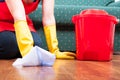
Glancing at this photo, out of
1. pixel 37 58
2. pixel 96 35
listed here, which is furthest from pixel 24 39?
pixel 96 35

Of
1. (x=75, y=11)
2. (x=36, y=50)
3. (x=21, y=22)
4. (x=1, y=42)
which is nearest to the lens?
(x=36, y=50)

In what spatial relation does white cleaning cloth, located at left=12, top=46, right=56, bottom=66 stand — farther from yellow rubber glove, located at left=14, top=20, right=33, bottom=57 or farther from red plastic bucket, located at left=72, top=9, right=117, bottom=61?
red plastic bucket, located at left=72, top=9, right=117, bottom=61

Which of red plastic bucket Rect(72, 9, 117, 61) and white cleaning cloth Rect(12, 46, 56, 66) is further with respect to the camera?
red plastic bucket Rect(72, 9, 117, 61)

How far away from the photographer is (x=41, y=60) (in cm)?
105

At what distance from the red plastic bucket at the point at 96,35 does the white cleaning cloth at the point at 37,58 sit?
396mm

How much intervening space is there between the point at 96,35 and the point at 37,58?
466 millimetres

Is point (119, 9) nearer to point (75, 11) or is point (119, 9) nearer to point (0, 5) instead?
point (75, 11)

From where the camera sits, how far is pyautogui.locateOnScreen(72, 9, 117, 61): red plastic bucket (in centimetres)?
140

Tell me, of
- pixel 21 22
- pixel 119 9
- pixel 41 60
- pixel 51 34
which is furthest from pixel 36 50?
pixel 119 9

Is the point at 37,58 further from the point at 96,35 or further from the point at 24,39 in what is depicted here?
the point at 96,35

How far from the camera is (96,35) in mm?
1406

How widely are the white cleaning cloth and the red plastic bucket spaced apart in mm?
396

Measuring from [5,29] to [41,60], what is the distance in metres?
0.44

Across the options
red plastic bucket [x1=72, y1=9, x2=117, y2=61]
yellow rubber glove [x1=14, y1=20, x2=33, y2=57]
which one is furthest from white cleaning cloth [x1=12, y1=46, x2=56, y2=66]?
red plastic bucket [x1=72, y1=9, x2=117, y2=61]
